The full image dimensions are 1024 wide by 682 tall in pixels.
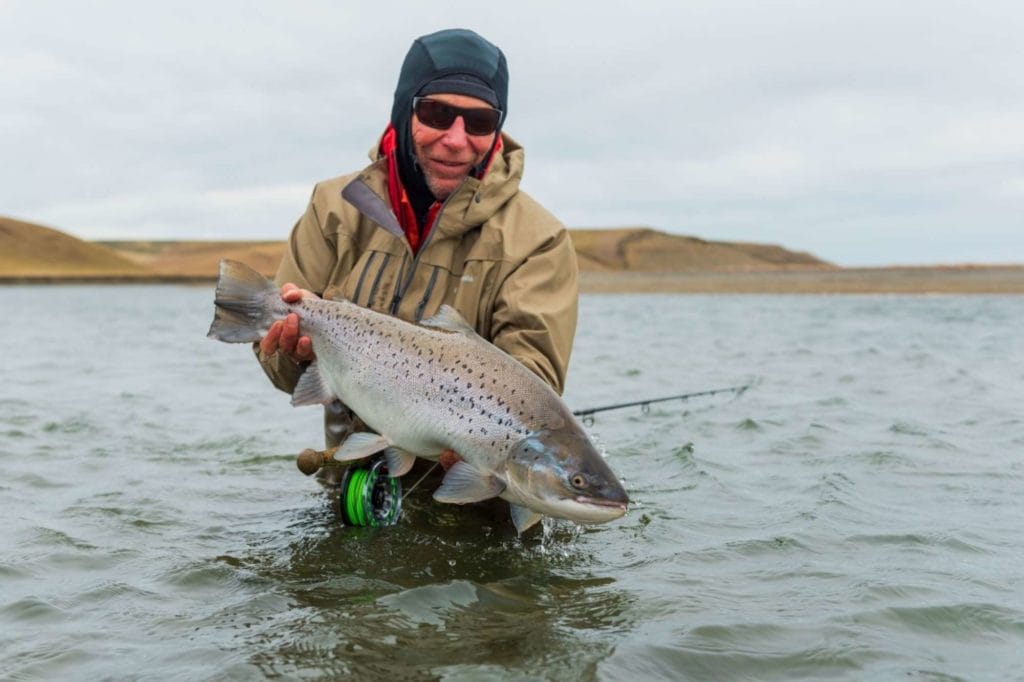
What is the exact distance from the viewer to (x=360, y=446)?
5039mm

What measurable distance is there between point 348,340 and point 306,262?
1.21 metres

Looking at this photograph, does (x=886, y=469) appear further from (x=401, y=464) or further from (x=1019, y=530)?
(x=401, y=464)

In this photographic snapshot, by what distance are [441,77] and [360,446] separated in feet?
6.51

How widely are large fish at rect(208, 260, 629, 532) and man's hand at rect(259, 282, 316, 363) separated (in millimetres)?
36

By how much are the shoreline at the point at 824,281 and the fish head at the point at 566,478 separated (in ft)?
151

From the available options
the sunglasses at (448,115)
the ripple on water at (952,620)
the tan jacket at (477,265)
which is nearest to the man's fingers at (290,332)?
the tan jacket at (477,265)

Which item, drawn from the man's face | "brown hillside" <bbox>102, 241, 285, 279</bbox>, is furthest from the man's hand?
"brown hillside" <bbox>102, 241, 285, 279</bbox>

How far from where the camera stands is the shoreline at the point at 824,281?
158ft

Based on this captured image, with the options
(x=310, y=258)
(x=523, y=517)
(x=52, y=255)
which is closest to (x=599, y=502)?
(x=523, y=517)

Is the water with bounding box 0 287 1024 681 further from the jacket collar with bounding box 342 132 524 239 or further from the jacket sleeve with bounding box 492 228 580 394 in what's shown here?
the jacket collar with bounding box 342 132 524 239

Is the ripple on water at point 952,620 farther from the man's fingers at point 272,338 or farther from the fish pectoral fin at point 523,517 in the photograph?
the man's fingers at point 272,338

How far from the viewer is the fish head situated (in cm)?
427

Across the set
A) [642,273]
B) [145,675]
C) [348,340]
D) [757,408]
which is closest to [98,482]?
[348,340]

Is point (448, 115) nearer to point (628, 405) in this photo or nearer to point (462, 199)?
point (462, 199)
